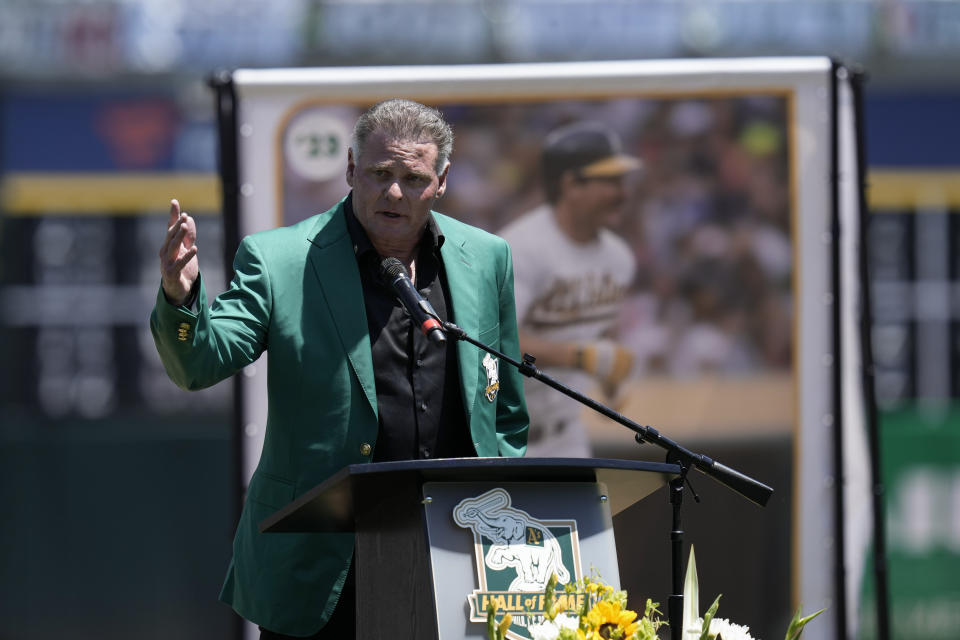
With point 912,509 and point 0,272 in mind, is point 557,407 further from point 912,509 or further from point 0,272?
point 0,272

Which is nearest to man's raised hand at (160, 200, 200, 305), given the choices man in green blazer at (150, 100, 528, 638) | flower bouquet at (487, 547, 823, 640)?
man in green blazer at (150, 100, 528, 638)

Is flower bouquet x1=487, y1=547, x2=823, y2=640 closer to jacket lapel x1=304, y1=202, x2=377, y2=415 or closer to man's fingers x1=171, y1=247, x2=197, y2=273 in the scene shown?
jacket lapel x1=304, y1=202, x2=377, y2=415

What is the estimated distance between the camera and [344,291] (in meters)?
2.63

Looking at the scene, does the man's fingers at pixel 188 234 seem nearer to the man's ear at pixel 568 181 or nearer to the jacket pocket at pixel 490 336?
the jacket pocket at pixel 490 336

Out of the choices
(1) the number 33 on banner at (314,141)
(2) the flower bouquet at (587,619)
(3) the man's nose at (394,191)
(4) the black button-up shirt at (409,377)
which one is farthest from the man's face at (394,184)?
(1) the number 33 on banner at (314,141)

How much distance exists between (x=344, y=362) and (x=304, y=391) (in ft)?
0.32

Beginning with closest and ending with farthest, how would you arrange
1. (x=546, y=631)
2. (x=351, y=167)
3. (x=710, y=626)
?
1. (x=546, y=631)
2. (x=710, y=626)
3. (x=351, y=167)

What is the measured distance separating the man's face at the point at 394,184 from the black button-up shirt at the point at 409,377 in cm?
11

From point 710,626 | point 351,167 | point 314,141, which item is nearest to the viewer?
point 710,626

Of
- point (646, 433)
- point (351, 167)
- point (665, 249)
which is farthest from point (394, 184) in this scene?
point (665, 249)

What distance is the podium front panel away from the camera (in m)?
2.13

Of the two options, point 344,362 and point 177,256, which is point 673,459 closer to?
point 344,362

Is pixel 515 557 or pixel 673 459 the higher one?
pixel 673 459

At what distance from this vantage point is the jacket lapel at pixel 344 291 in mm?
2570
